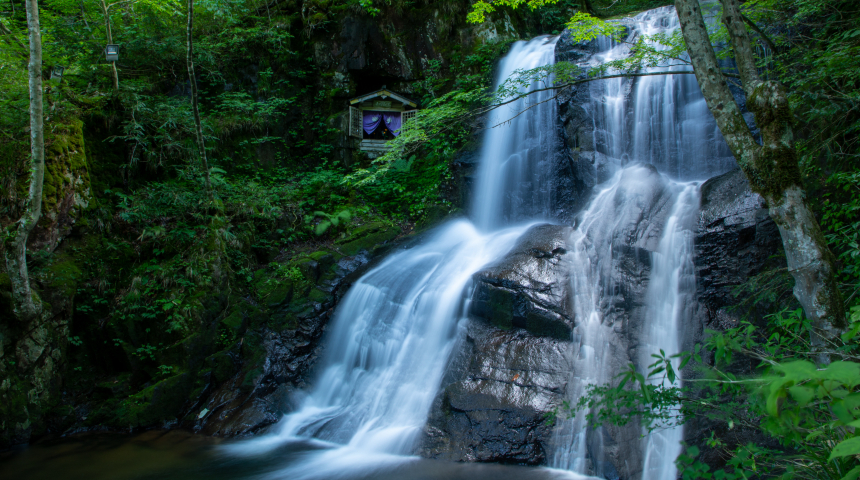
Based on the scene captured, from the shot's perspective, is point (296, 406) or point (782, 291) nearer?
point (782, 291)

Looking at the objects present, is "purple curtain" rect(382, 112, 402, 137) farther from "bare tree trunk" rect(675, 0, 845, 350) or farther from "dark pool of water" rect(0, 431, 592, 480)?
"bare tree trunk" rect(675, 0, 845, 350)

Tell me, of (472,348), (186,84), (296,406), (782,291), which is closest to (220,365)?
(296,406)

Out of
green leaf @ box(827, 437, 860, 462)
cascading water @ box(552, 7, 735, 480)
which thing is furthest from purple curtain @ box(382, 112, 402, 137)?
green leaf @ box(827, 437, 860, 462)

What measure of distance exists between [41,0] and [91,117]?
20.5 feet

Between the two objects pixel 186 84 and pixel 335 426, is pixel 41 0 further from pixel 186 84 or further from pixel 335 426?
pixel 335 426

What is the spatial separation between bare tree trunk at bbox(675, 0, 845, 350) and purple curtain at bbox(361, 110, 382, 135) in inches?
431

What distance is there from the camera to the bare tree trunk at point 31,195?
5.90 m

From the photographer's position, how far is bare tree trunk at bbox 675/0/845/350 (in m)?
Answer: 2.95

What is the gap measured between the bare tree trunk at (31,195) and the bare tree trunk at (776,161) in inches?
305

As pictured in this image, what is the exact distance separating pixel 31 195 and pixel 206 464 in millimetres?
4404

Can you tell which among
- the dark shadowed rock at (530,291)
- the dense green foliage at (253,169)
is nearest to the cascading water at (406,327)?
the dark shadowed rock at (530,291)

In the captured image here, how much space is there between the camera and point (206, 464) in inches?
217

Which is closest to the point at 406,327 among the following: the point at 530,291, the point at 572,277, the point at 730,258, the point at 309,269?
the point at 530,291

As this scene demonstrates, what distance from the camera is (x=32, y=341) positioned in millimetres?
6328
